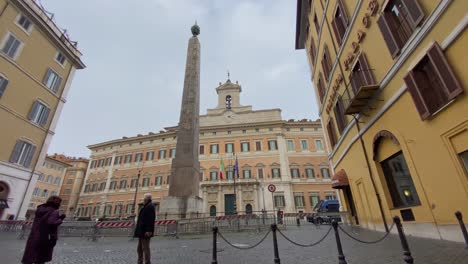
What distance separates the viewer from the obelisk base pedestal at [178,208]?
1157 centimetres

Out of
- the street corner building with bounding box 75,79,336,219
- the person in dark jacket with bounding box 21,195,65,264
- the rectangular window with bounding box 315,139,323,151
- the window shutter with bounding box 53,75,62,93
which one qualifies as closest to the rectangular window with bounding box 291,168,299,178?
the street corner building with bounding box 75,79,336,219

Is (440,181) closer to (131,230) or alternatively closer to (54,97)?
(131,230)

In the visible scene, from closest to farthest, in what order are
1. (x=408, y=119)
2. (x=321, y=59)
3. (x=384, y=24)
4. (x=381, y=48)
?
(x=408, y=119)
(x=384, y=24)
(x=381, y=48)
(x=321, y=59)

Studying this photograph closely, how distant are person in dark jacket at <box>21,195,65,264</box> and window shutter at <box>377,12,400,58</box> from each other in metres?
9.33

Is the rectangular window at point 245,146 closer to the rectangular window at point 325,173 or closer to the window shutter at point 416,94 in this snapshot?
the rectangular window at point 325,173

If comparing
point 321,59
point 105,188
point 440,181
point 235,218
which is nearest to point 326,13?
point 321,59

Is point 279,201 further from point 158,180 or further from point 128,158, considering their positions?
point 128,158

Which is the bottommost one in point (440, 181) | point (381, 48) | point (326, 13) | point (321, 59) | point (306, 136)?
point (440, 181)

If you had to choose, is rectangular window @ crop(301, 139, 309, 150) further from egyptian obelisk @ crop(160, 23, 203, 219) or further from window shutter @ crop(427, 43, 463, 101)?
window shutter @ crop(427, 43, 463, 101)

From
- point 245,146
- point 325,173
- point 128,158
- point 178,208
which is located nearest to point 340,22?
point 178,208

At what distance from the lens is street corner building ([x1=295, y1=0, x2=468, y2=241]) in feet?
16.6

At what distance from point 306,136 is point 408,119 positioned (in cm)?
3130

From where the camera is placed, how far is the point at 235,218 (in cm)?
1409

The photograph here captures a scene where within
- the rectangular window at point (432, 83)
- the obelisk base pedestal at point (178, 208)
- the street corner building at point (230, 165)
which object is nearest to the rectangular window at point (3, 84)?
the obelisk base pedestal at point (178, 208)
